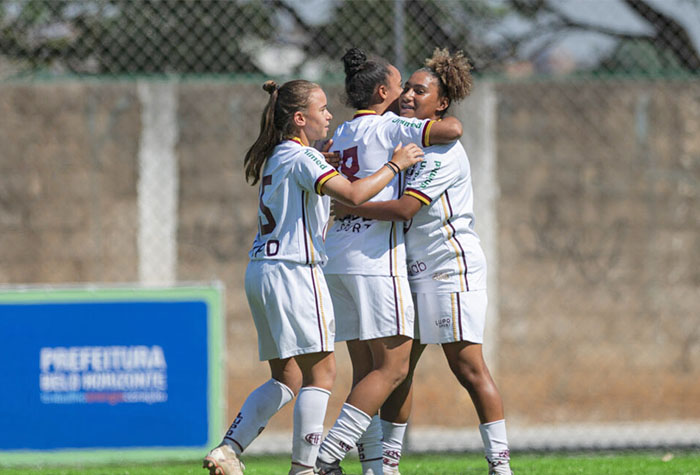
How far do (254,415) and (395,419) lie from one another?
29.2 inches

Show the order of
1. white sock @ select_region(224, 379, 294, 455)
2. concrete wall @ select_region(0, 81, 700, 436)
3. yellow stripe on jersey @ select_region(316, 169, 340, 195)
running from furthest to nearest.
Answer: concrete wall @ select_region(0, 81, 700, 436), white sock @ select_region(224, 379, 294, 455), yellow stripe on jersey @ select_region(316, 169, 340, 195)

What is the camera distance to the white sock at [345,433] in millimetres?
4359

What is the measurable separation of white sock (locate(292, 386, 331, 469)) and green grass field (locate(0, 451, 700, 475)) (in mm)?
1361

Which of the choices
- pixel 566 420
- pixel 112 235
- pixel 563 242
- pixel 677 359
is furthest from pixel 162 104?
pixel 677 359

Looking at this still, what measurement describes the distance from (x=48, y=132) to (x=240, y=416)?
14.1 feet

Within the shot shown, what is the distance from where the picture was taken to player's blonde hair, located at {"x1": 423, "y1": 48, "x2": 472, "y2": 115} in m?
4.71

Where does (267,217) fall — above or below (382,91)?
below

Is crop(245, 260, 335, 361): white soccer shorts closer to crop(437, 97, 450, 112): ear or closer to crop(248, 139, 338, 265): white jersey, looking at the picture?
crop(248, 139, 338, 265): white jersey

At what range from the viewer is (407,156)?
14.5 feet

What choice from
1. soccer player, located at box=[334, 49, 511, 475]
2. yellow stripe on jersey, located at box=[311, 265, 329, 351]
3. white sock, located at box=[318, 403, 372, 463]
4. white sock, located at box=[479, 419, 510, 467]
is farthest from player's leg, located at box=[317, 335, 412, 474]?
white sock, located at box=[479, 419, 510, 467]

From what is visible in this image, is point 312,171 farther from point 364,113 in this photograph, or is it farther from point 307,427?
point 307,427

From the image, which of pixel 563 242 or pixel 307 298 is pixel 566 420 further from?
pixel 307 298

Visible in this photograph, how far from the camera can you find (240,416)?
176 inches

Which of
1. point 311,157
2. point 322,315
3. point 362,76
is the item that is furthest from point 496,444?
point 362,76
